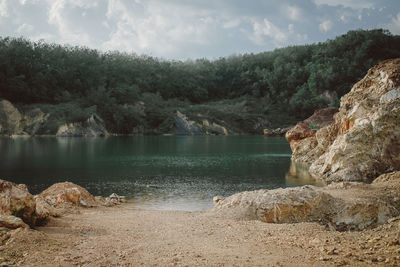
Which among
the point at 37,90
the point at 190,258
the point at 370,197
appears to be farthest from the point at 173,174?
the point at 37,90

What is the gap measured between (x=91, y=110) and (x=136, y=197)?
72525 mm

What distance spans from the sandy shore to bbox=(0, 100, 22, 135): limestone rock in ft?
248

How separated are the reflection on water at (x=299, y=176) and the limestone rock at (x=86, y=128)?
197 feet

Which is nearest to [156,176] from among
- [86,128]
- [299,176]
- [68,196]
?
[299,176]

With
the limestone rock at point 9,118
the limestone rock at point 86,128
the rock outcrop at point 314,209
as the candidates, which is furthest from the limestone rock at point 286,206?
the limestone rock at point 9,118

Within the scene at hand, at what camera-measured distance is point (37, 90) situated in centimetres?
9144

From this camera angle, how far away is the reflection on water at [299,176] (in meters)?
24.1

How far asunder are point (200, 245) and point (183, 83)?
130 metres

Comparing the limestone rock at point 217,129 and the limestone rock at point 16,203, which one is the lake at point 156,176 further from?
the limestone rock at point 217,129

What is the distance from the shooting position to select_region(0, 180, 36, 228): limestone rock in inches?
384

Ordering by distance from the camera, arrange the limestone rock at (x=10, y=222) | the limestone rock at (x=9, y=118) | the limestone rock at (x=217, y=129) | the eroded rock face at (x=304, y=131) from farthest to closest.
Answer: the limestone rock at (x=217, y=129) → the limestone rock at (x=9, y=118) → the eroded rock face at (x=304, y=131) → the limestone rock at (x=10, y=222)

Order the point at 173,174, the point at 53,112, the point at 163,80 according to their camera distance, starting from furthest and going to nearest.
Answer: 1. the point at 163,80
2. the point at 53,112
3. the point at 173,174

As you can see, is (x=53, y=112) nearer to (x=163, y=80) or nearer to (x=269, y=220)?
(x=163, y=80)

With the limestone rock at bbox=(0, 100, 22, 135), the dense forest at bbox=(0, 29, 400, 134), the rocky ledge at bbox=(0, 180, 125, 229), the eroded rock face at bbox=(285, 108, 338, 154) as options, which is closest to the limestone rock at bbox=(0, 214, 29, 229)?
the rocky ledge at bbox=(0, 180, 125, 229)
